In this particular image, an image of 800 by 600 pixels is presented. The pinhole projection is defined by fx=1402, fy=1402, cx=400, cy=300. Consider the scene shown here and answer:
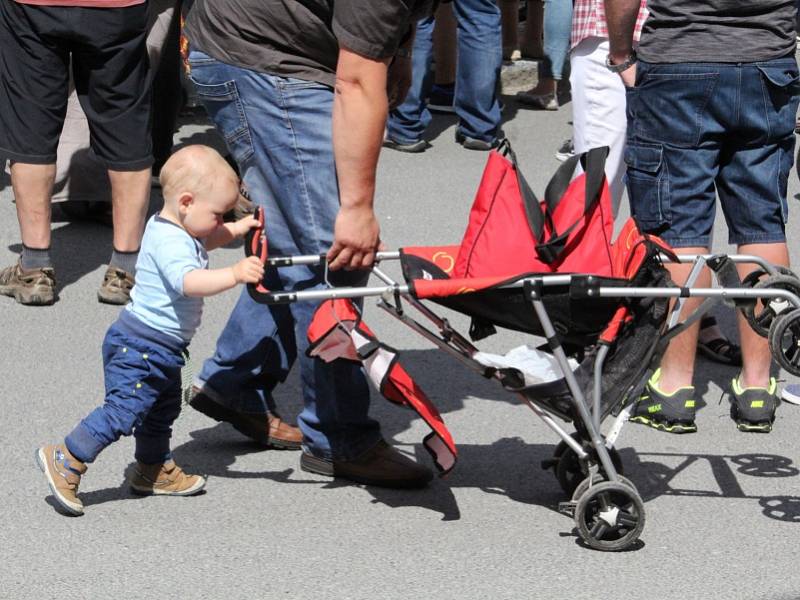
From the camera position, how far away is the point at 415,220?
7270mm

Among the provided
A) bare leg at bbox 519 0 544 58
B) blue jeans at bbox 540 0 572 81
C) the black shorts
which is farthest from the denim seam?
bare leg at bbox 519 0 544 58

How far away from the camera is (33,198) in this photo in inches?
234

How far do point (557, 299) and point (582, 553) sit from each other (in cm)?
74

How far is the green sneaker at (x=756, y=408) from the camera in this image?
193 inches

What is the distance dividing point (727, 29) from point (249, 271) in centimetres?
182

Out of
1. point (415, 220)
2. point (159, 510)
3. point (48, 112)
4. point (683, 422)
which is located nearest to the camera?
point (159, 510)

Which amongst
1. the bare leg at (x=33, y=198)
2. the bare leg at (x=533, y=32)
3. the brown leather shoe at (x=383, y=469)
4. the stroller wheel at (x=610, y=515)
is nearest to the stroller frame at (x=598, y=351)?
the stroller wheel at (x=610, y=515)

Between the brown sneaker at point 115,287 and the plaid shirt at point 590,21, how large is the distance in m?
2.15

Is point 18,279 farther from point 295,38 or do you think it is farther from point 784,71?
point 784,71

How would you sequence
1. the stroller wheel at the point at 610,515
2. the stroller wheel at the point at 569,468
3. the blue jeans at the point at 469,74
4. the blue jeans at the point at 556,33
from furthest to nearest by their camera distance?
the blue jeans at the point at 556,33
the blue jeans at the point at 469,74
the stroller wheel at the point at 569,468
the stroller wheel at the point at 610,515

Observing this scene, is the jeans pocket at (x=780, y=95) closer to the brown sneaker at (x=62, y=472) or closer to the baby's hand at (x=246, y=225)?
the baby's hand at (x=246, y=225)

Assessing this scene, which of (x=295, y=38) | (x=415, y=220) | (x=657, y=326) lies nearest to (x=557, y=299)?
(x=657, y=326)

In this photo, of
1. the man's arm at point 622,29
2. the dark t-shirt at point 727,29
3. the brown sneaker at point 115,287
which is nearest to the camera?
the dark t-shirt at point 727,29

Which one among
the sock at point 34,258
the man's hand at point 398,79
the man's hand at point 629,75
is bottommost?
the sock at point 34,258
